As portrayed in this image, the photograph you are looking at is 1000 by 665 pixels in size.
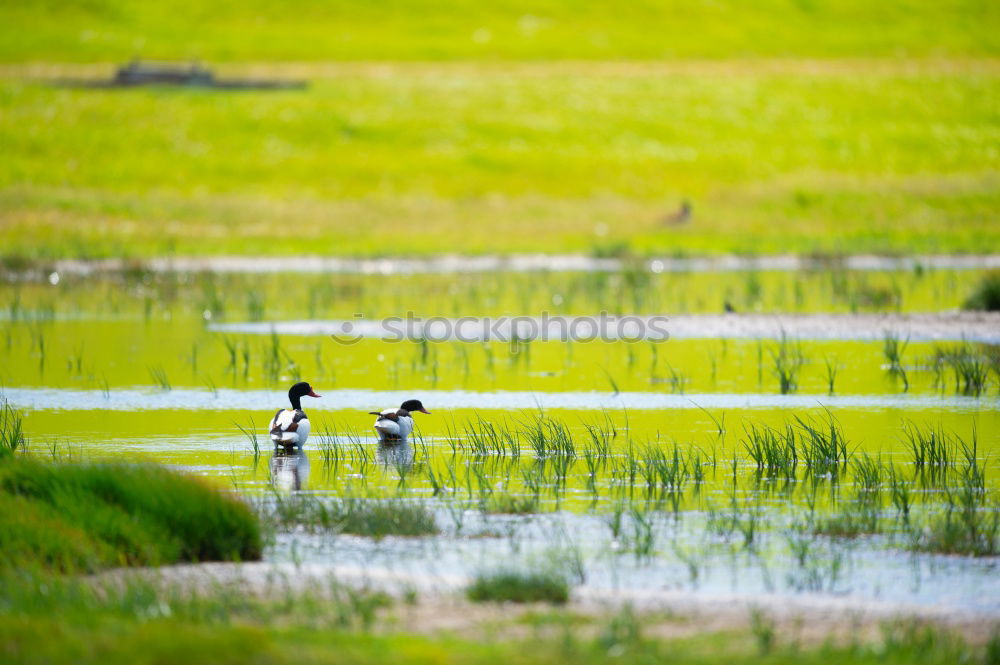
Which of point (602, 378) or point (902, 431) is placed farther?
point (602, 378)

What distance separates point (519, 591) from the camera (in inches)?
351

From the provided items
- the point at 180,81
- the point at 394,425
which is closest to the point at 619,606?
the point at 394,425

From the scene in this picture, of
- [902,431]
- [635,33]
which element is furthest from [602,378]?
[635,33]

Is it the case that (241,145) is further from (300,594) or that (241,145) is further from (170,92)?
(300,594)

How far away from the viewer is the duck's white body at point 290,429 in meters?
14.0

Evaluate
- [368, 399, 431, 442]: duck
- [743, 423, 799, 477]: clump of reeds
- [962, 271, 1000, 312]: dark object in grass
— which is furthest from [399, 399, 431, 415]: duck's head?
[962, 271, 1000, 312]: dark object in grass

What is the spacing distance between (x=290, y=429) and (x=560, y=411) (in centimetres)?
438

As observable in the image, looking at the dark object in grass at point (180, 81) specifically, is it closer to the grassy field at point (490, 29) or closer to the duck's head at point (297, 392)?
the grassy field at point (490, 29)

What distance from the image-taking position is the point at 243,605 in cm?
862

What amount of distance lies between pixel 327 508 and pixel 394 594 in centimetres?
265

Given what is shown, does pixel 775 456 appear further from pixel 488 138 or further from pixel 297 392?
pixel 488 138

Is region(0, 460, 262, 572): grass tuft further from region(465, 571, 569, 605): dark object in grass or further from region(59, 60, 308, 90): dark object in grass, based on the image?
region(59, 60, 308, 90): dark object in grass
